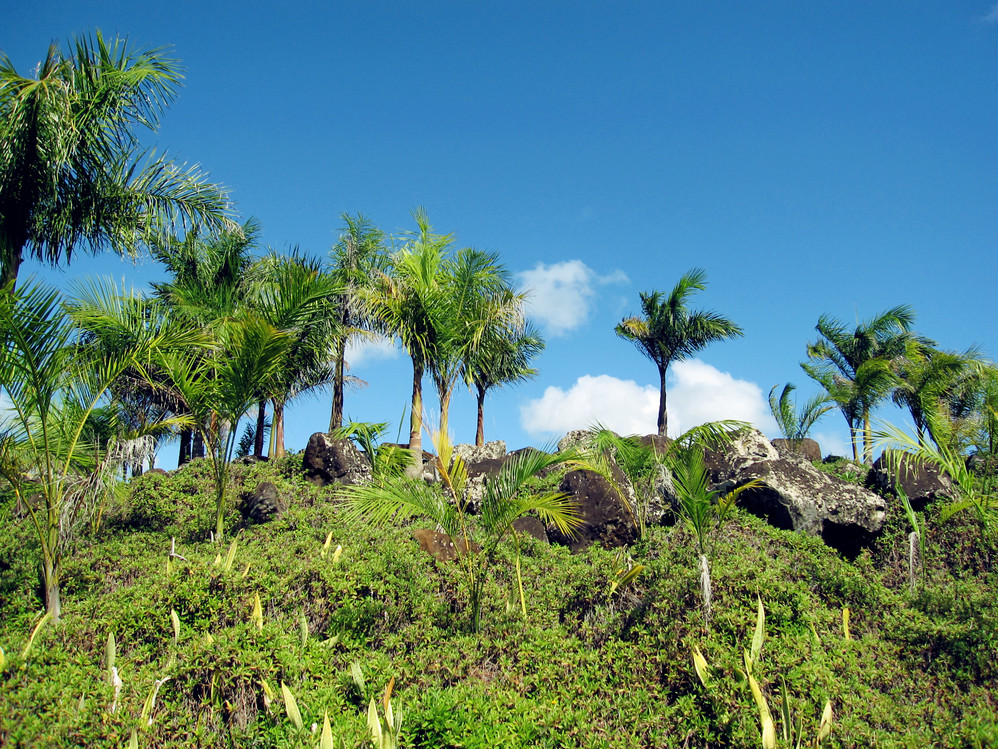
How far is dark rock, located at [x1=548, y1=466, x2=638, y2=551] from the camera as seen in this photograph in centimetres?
1043

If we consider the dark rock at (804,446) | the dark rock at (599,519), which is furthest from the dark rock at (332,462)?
the dark rock at (804,446)

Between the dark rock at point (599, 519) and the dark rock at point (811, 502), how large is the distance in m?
1.89

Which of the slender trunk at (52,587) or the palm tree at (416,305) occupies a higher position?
the palm tree at (416,305)

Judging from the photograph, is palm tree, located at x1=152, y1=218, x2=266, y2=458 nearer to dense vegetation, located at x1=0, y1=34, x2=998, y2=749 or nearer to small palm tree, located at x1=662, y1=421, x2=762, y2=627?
dense vegetation, located at x1=0, y1=34, x2=998, y2=749

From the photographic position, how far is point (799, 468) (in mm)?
10836

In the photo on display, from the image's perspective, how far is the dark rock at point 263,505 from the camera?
11.0m

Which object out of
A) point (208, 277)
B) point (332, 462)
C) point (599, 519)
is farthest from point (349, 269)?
point (599, 519)

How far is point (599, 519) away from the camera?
417 inches

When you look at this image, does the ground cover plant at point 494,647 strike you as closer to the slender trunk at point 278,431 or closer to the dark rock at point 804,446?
the dark rock at point 804,446

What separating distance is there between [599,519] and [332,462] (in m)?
5.72

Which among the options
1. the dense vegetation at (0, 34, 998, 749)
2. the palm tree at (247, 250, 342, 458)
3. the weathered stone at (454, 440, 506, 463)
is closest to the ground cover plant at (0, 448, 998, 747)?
the dense vegetation at (0, 34, 998, 749)

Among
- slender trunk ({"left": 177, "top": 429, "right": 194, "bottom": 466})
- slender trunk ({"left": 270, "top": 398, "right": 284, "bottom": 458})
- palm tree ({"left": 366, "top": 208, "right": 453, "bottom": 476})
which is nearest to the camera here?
palm tree ({"left": 366, "top": 208, "right": 453, "bottom": 476})

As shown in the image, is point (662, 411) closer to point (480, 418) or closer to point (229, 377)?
point (480, 418)

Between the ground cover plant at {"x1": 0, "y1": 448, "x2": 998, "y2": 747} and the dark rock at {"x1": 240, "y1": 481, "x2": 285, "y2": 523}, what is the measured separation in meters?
1.44
